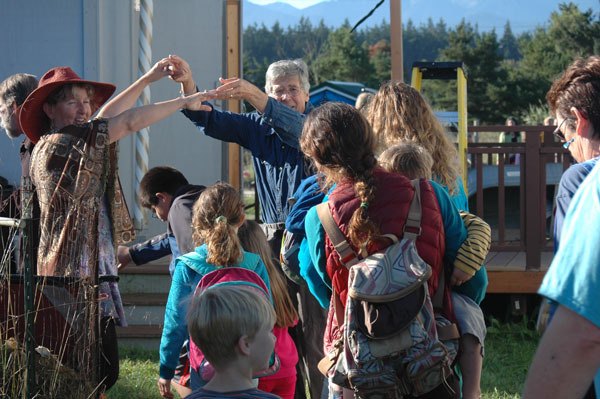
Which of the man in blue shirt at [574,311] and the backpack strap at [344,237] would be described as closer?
the man in blue shirt at [574,311]

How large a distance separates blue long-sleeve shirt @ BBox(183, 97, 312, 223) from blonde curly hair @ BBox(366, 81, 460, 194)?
0.74 metres

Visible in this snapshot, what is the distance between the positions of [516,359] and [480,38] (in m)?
37.2

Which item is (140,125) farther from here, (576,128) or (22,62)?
(22,62)

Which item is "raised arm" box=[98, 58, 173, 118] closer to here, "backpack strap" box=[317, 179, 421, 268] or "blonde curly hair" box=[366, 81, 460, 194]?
"blonde curly hair" box=[366, 81, 460, 194]

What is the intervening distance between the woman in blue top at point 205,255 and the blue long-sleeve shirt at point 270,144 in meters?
0.85

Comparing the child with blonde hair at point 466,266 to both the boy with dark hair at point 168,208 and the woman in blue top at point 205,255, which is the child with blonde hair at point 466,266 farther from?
the boy with dark hair at point 168,208

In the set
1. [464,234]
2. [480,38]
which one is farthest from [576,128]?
[480,38]

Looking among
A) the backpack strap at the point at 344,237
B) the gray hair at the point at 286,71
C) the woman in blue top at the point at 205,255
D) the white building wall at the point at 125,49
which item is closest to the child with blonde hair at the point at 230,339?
the backpack strap at the point at 344,237

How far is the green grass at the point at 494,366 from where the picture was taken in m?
6.11

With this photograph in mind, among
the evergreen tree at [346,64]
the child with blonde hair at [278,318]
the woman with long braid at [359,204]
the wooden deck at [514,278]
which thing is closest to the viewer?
the woman with long braid at [359,204]

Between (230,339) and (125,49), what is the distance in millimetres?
5983

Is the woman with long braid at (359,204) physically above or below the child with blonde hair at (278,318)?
above

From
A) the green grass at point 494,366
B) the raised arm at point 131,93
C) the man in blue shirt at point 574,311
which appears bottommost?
the green grass at point 494,366

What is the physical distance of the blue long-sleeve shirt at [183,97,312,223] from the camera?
4.84m
